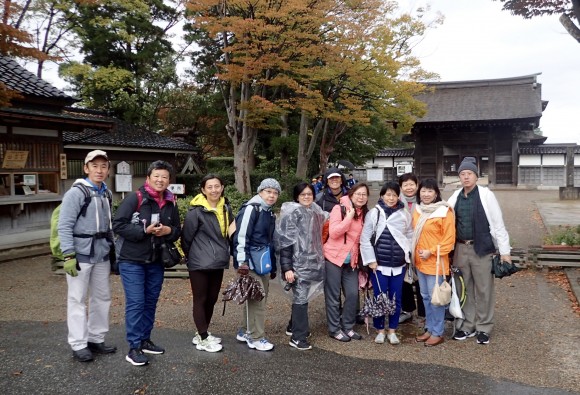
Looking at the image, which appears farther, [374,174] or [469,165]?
[374,174]

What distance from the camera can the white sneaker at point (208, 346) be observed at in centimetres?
419

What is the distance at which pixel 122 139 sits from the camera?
1600cm

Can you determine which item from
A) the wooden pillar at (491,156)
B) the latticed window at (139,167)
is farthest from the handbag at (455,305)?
the wooden pillar at (491,156)

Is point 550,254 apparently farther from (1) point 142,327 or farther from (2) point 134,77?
(2) point 134,77

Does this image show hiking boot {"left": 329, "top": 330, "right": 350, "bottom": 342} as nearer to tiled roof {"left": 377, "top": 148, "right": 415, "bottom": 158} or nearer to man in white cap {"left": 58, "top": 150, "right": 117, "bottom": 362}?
man in white cap {"left": 58, "top": 150, "right": 117, "bottom": 362}

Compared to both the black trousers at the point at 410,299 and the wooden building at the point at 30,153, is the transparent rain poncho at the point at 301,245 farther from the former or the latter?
the wooden building at the point at 30,153

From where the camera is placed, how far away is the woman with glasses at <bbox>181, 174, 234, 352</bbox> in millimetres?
4090

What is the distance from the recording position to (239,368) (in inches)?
150

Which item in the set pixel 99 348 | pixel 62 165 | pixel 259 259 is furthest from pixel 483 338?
pixel 62 165

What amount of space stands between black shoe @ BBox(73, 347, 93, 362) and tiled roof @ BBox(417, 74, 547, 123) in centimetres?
2615

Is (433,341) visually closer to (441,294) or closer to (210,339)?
(441,294)

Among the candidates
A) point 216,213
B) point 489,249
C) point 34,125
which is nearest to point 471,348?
point 489,249

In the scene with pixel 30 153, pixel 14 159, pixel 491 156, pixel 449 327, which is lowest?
pixel 449 327

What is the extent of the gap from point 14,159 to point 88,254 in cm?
778
